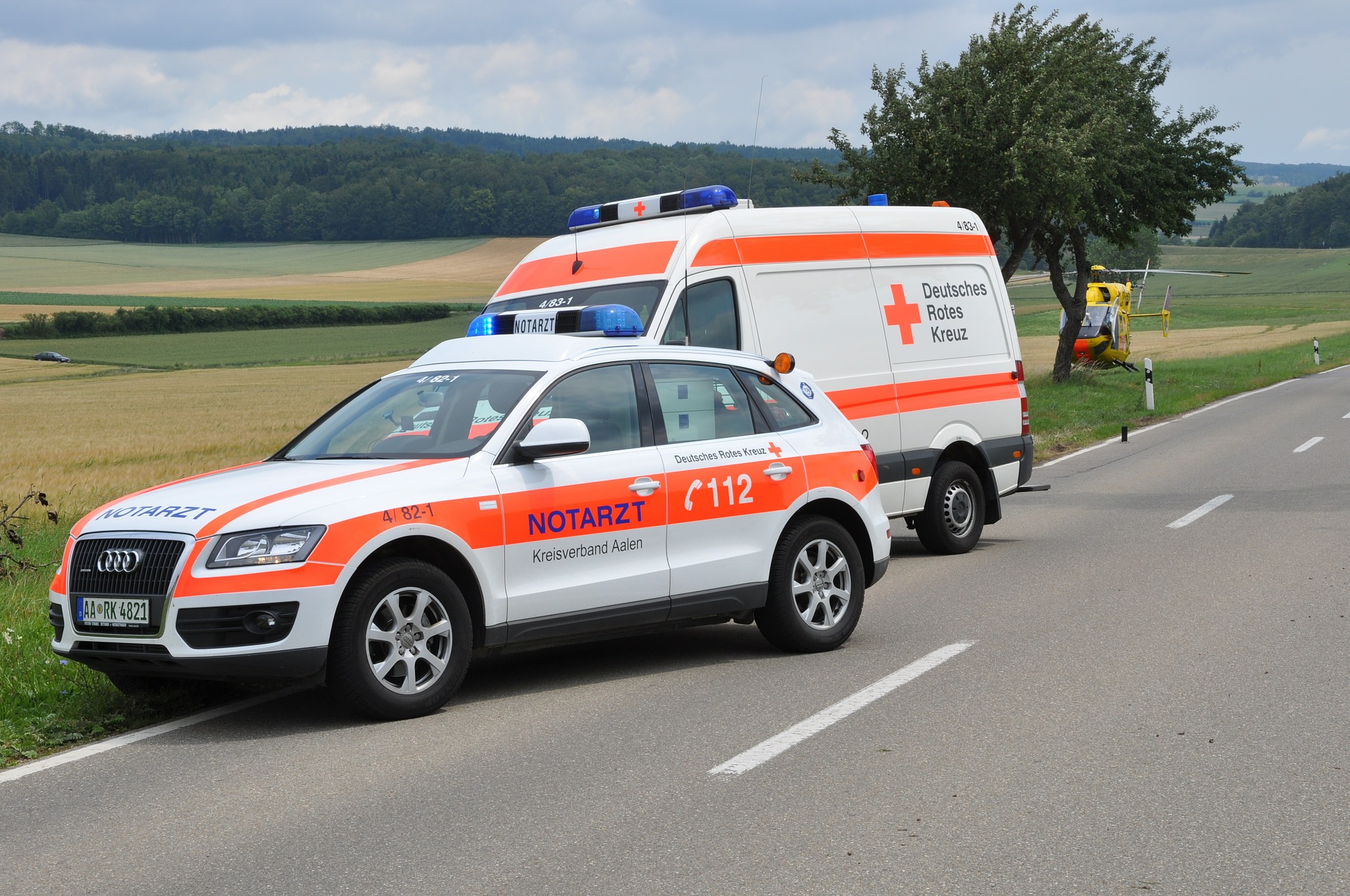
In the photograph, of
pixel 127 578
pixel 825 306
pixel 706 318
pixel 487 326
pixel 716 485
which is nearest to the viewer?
pixel 127 578

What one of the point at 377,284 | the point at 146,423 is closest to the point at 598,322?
the point at 146,423

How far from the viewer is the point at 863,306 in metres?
11.1

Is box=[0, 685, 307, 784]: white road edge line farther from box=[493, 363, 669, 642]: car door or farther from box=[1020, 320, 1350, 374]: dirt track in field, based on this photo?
box=[1020, 320, 1350, 374]: dirt track in field

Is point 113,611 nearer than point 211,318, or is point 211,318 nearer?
point 113,611

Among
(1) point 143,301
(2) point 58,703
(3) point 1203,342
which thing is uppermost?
(1) point 143,301

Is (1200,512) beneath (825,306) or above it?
Answer: beneath

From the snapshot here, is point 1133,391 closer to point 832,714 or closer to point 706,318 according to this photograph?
point 706,318

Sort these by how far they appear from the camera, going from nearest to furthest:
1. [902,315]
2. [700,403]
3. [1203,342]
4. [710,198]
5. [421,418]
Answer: [421,418], [700,403], [710,198], [902,315], [1203,342]

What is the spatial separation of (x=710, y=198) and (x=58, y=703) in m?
5.73

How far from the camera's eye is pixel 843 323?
1090 cm

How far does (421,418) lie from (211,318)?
74.9 m

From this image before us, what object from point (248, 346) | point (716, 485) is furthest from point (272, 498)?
point (248, 346)

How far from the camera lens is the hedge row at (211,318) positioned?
232 feet

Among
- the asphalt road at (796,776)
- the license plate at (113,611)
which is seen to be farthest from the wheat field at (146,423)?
the asphalt road at (796,776)
